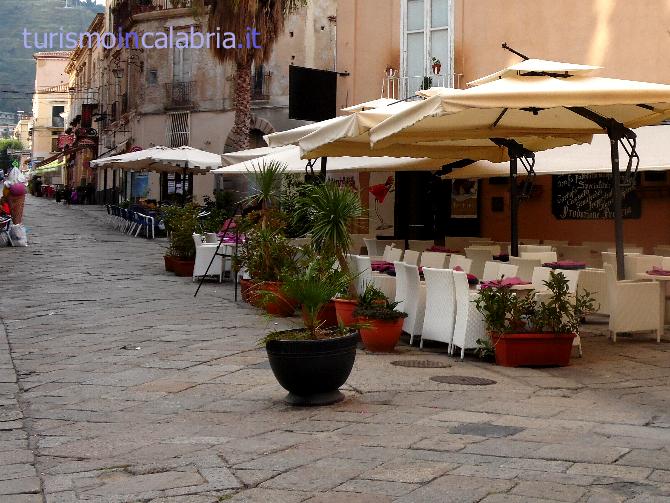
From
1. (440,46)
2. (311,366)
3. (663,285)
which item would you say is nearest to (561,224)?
(440,46)

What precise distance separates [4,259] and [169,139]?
16.6 metres

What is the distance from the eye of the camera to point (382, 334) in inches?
346

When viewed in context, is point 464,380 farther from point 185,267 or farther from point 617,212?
point 185,267

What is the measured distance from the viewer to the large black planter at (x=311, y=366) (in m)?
6.42

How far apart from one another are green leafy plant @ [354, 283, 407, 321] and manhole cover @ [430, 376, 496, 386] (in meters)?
1.21

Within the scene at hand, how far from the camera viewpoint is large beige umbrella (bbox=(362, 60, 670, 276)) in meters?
8.07

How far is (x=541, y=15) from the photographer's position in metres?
17.2

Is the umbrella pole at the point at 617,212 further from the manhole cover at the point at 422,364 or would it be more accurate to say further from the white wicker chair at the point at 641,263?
the manhole cover at the point at 422,364

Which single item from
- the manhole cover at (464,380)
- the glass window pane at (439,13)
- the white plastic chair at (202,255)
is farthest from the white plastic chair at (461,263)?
the glass window pane at (439,13)

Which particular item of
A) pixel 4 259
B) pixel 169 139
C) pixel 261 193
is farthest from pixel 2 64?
pixel 261 193

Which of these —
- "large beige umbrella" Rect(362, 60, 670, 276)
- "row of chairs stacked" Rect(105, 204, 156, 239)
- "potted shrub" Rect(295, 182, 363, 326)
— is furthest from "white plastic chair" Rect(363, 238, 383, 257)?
"row of chairs stacked" Rect(105, 204, 156, 239)

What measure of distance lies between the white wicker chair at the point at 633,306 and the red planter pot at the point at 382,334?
7.57 feet

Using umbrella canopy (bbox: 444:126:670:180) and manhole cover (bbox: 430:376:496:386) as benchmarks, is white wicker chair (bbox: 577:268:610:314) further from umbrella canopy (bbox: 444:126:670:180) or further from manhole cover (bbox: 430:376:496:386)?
manhole cover (bbox: 430:376:496:386)

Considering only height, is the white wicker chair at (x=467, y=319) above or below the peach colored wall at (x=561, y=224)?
below
